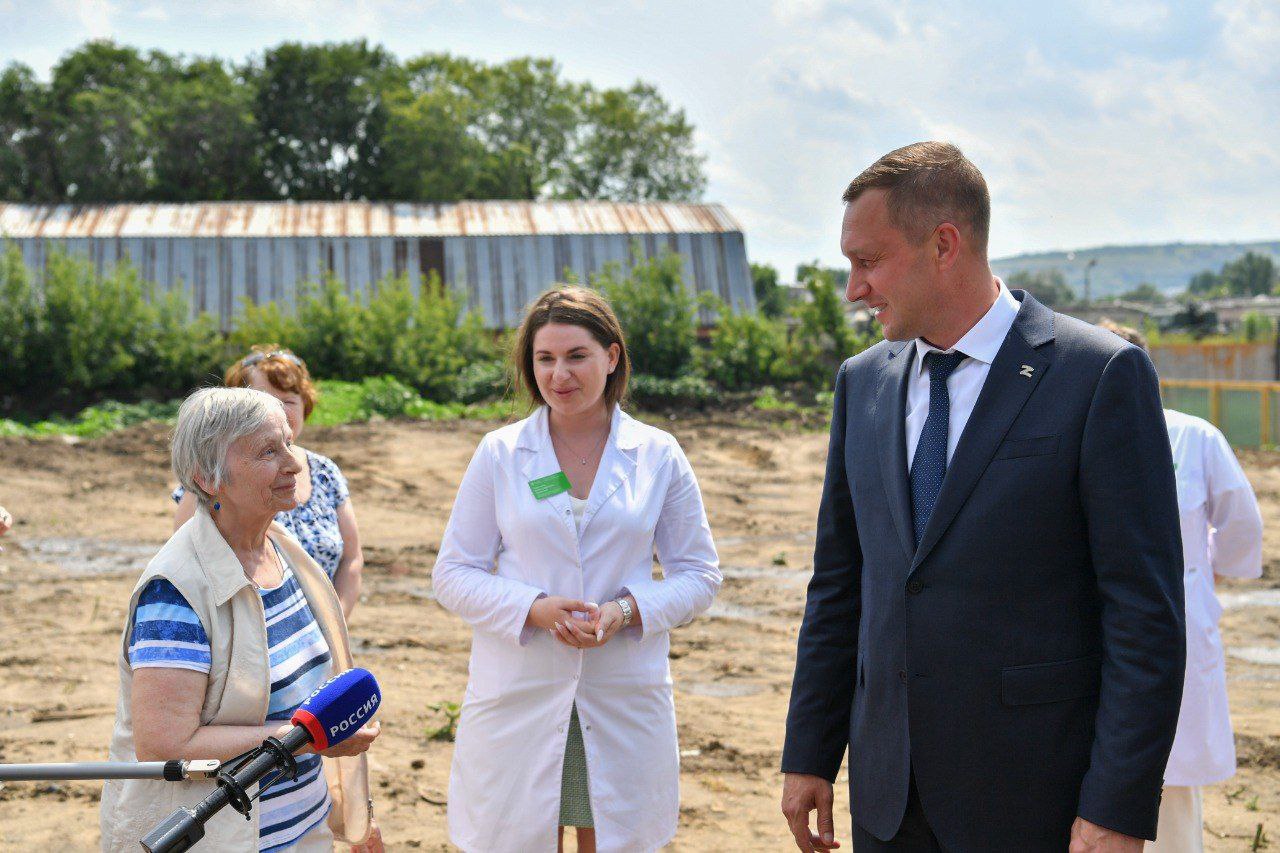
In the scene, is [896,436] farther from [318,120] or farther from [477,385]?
[318,120]

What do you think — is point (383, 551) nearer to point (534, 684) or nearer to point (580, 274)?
point (534, 684)

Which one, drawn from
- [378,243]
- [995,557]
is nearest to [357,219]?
[378,243]

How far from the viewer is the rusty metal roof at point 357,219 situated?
2622cm

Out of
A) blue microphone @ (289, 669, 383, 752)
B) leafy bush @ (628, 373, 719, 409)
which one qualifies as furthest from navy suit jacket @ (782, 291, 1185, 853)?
leafy bush @ (628, 373, 719, 409)

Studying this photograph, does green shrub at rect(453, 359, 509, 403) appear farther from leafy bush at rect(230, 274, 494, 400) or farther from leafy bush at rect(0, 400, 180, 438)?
leafy bush at rect(0, 400, 180, 438)

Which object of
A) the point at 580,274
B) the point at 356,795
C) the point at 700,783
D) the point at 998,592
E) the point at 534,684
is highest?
the point at 580,274

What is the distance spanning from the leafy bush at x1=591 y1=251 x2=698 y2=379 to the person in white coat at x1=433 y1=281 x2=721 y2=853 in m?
18.5

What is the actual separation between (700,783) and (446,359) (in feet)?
52.4

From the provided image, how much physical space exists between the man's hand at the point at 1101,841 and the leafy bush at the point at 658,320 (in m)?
19.9

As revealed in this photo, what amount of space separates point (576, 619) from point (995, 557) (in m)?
1.32

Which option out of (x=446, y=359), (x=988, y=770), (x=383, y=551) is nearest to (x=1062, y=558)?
(x=988, y=770)

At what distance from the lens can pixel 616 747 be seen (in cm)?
328

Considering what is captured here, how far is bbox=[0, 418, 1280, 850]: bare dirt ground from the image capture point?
5.23 meters

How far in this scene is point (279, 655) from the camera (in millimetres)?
2680
